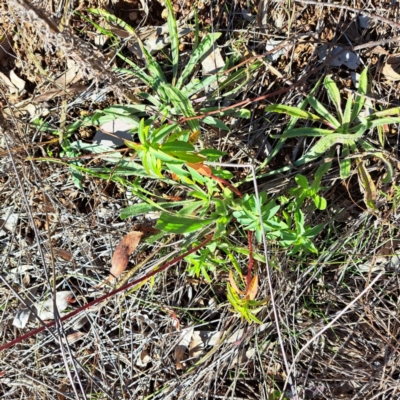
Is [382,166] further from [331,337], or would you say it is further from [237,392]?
[237,392]

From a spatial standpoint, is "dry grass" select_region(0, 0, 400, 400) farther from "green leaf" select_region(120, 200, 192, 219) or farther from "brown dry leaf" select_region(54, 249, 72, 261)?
"green leaf" select_region(120, 200, 192, 219)

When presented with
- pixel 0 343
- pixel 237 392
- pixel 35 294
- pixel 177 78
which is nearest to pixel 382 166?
pixel 177 78

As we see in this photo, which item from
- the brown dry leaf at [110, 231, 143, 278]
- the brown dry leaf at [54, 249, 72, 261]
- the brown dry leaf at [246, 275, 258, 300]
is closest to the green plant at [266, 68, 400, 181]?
the brown dry leaf at [246, 275, 258, 300]

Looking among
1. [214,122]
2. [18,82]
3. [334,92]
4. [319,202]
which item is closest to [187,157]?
[214,122]

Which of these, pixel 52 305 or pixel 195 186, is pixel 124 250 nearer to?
pixel 195 186

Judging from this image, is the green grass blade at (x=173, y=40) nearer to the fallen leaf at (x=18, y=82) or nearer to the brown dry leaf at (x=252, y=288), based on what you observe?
the fallen leaf at (x=18, y=82)
